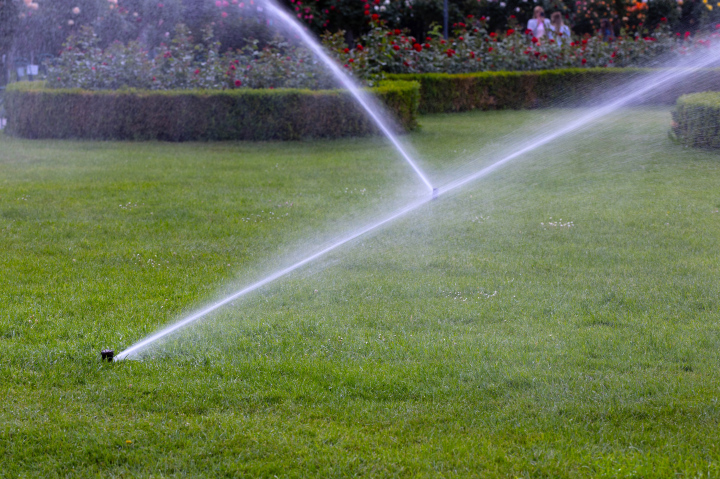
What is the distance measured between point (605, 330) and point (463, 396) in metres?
1.20

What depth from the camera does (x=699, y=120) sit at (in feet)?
31.9

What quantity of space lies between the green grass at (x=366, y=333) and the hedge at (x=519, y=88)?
27.4ft

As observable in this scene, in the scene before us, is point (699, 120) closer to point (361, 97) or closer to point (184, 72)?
point (361, 97)

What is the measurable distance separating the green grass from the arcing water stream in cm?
12

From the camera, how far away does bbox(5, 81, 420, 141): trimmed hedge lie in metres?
11.9

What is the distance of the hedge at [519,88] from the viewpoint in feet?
53.7

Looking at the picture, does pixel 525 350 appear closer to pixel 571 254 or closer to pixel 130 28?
pixel 571 254

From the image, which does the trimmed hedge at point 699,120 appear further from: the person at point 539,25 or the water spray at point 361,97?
the person at point 539,25

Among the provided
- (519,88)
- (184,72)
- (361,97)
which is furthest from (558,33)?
(184,72)

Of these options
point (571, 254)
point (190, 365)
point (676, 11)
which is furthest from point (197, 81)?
point (676, 11)

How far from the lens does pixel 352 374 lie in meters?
3.56

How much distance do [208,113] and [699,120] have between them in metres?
7.34

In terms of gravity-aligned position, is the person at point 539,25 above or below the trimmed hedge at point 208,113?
above

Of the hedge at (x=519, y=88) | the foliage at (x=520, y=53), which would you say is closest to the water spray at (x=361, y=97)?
the hedge at (x=519, y=88)
